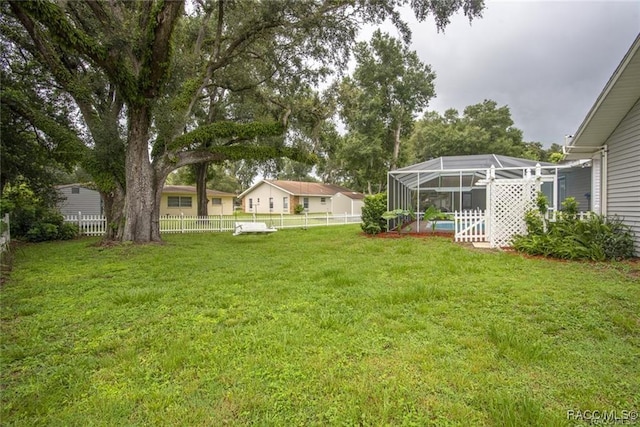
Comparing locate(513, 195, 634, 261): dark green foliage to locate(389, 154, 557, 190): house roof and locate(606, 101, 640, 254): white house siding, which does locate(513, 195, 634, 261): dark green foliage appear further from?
locate(389, 154, 557, 190): house roof

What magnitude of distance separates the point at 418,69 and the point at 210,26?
20034 mm

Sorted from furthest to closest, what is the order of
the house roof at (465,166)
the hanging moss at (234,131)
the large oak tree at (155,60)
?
the house roof at (465,166), the hanging moss at (234,131), the large oak tree at (155,60)

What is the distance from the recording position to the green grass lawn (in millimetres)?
2047

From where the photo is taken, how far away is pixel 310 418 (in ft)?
6.44

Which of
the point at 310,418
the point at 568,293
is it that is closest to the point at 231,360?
the point at 310,418

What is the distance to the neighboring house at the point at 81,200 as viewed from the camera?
61.1 feet

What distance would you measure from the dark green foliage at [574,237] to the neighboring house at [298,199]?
22751 mm

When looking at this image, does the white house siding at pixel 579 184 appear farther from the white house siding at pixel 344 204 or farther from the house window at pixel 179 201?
the house window at pixel 179 201

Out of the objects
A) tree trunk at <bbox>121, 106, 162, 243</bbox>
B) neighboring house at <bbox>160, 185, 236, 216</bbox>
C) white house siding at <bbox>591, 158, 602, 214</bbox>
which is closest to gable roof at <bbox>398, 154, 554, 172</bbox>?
white house siding at <bbox>591, 158, 602, 214</bbox>

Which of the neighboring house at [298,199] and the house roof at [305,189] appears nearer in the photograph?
the house roof at [305,189]

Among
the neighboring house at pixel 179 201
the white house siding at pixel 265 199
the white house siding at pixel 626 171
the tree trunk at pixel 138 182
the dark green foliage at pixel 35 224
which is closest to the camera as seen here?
the white house siding at pixel 626 171

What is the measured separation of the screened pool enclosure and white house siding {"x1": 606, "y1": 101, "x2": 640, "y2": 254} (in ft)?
4.51

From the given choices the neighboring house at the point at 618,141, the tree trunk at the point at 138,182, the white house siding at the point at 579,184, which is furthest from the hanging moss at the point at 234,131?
the white house siding at the point at 579,184

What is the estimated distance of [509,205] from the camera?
8.23m
